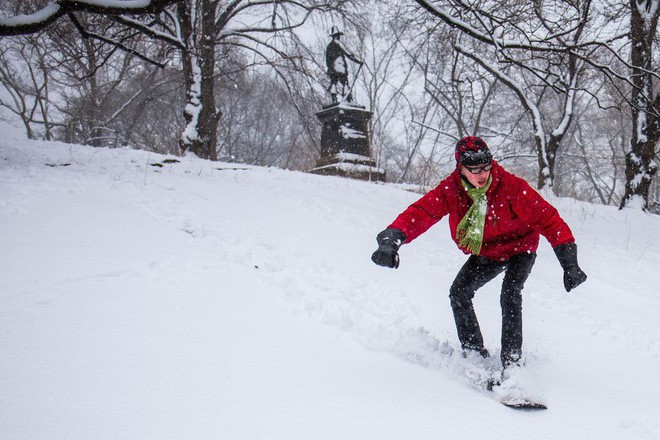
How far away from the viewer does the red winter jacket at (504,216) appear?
2441 millimetres

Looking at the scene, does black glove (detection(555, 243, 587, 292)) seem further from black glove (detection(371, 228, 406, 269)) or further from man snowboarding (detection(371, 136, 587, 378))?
black glove (detection(371, 228, 406, 269))

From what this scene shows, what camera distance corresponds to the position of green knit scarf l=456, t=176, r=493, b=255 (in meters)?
2.48

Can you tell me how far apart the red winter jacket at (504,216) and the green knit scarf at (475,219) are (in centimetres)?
3

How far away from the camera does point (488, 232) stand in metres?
2.50

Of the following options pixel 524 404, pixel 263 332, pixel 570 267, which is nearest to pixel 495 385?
pixel 524 404

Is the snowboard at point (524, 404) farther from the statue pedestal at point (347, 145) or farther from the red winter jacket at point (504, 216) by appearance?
the statue pedestal at point (347, 145)

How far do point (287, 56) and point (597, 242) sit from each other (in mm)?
8118

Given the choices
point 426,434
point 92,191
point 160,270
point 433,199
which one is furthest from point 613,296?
point 92,191

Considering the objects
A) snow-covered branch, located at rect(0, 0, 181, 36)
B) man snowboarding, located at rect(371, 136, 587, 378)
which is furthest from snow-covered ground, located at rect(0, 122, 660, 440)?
snow-covered branch, located at rect(0, 0, 181, 36)

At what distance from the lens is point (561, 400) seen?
91.1 inches

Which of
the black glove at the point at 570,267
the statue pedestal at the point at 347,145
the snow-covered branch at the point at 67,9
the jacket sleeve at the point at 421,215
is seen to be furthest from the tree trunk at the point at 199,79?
the black glove at the point at 570,267

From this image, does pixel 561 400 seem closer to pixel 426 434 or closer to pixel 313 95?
pixel 426 434

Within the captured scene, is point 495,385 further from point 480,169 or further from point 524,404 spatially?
point 480,169

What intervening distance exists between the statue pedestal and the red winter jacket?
9215mm
